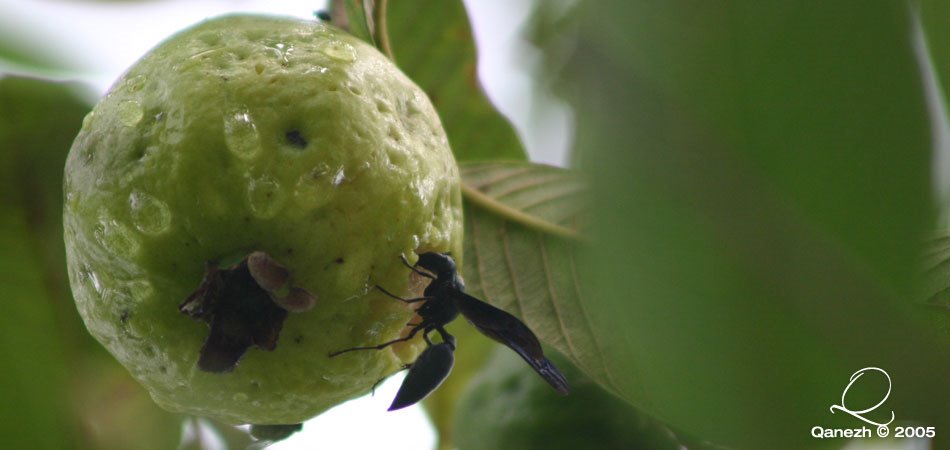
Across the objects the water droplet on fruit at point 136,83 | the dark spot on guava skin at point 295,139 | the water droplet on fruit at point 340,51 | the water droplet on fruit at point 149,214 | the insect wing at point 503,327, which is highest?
the water droplet on fruit at point 340,51

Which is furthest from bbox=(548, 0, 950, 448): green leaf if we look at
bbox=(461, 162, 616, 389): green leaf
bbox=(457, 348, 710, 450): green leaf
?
bbox=(457, 348, 710, 450): green leaf

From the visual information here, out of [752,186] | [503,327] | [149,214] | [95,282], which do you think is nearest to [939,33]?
[752,186]

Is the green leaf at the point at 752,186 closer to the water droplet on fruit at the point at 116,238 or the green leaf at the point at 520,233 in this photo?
the water droplet on fruit at the point at 116,238

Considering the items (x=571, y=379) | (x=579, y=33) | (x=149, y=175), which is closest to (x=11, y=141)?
(x=149, y=175)

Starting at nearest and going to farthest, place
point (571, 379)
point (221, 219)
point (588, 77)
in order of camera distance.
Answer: point (588, 77) → point (221, 219) → point (571, 379)

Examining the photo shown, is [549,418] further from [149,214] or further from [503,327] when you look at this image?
[149,214]

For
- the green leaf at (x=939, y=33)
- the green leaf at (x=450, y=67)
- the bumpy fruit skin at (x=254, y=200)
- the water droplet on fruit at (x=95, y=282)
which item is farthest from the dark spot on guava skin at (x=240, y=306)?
the green leaf at (x=450, y=67)

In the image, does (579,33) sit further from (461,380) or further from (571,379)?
(461,380)
